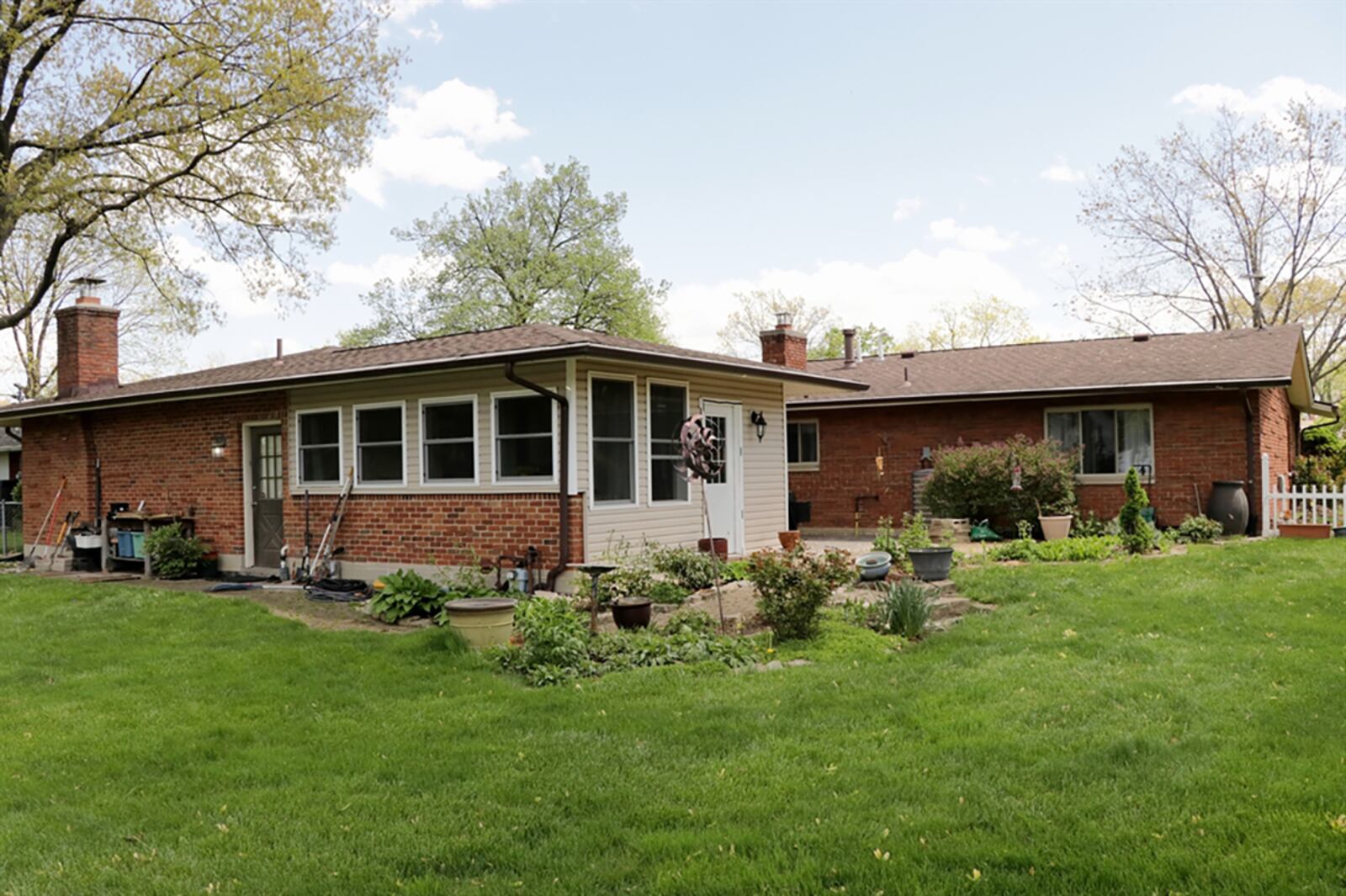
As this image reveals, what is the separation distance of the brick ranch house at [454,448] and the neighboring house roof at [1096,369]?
396cm

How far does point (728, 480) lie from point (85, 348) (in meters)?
12.2

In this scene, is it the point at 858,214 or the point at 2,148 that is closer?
the point at 2,148

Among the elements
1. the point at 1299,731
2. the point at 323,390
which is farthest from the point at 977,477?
the point at 1299,731

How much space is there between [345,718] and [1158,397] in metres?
14.6

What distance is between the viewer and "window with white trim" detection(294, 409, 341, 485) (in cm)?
1325

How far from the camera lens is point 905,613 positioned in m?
8.11

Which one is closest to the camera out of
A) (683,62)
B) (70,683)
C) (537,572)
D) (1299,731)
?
(1299,731)

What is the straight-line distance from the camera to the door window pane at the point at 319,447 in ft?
43.5

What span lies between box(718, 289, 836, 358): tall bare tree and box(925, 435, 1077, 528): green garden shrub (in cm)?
3419

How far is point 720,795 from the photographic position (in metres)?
4.50

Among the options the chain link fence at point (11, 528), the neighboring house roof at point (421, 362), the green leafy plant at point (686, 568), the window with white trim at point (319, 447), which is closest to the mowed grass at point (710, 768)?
the green leafy plant at point (686, 568)

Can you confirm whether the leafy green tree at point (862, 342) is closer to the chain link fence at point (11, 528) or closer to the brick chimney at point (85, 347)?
the chain link fence at point (11, 528)

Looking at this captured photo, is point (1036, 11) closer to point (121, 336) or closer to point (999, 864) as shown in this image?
point (999, 864)

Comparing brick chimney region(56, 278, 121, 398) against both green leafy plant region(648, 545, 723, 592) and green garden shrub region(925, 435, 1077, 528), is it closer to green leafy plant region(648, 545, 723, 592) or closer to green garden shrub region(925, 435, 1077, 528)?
green leafy plant region(648, 545, 723, 592)
